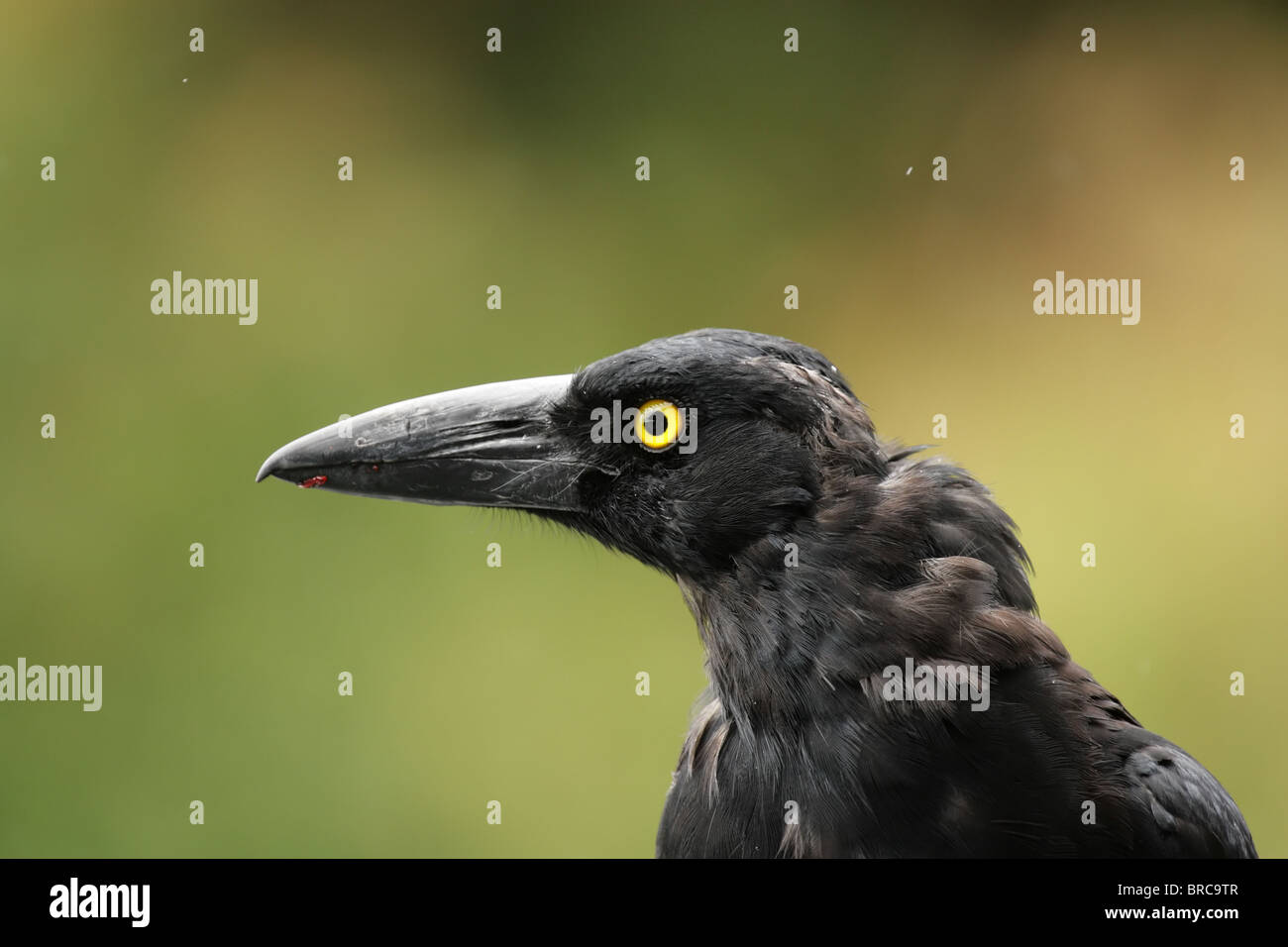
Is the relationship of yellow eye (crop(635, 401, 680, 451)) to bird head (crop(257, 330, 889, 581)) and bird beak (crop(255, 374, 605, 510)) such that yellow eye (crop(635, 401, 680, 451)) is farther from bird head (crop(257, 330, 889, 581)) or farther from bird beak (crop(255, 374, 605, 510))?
bird beak (crop(255, 374, 605, 510))

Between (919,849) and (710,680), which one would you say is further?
(710,680)

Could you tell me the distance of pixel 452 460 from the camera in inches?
106

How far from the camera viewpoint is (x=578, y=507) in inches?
106

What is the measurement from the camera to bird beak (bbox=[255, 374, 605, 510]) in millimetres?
2676

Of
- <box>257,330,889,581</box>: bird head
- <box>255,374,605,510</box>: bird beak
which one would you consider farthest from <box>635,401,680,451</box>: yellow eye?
<box>255,374,605,510</box>: bird beak

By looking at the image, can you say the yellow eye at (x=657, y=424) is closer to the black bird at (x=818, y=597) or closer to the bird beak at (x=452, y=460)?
the black bird at (x=818, y=597)

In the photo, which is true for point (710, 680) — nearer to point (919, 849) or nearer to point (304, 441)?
point (919, 849)

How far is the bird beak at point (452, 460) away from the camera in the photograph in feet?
8.78

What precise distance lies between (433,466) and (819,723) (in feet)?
3.31

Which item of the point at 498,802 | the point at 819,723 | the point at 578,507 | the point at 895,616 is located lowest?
the point at 498,802

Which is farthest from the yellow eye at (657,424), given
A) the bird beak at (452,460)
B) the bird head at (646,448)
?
the bird beak at (452,460)

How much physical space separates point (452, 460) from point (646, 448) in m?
0.44

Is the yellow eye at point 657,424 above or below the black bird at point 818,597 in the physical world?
above

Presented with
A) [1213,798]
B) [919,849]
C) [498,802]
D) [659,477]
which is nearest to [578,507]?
[659,477]
